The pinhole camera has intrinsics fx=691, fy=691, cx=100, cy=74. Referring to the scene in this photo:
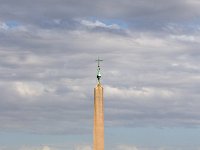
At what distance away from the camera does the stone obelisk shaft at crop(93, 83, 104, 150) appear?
3219 inches

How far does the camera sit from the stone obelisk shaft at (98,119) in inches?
3219

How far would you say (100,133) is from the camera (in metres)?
82.1

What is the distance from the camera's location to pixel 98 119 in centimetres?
8181

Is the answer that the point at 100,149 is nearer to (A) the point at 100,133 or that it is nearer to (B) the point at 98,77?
(A) the point at 100,133

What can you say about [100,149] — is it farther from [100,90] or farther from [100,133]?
[100,90]

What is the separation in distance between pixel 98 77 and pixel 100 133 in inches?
267

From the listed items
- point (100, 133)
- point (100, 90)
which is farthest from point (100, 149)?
point (100, 90)

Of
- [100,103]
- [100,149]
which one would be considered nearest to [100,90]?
[100,103]

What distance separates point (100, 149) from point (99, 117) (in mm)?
4021

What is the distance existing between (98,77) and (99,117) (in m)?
5.04

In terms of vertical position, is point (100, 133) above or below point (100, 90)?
below

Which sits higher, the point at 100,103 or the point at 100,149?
the point at 100,103

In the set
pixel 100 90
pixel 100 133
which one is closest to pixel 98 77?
pixel 100 90

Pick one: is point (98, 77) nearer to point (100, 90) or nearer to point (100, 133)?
point (100, 90)
